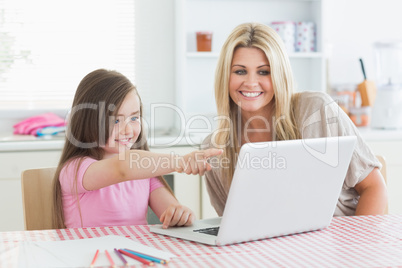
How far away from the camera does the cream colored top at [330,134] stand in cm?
171

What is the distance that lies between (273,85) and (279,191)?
0.70 m

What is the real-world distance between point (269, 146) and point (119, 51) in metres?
2.14

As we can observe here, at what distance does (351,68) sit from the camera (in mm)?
3264

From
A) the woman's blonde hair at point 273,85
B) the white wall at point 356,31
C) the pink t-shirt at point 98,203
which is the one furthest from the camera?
the white wall at point 356,31

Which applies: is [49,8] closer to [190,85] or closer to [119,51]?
[119,51]

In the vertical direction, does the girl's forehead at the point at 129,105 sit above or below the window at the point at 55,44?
below

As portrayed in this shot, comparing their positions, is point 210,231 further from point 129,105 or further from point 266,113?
point 266,113

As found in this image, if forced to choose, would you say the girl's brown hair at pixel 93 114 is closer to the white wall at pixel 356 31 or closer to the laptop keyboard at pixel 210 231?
the laptop keyboard at pixel 210 231

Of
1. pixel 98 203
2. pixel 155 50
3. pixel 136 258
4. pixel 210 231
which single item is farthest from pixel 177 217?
pixel 155 50

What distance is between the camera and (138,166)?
1397 millimetres

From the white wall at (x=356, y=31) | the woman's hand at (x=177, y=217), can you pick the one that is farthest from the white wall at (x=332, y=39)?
the woman's hand at (x=177, y=217)

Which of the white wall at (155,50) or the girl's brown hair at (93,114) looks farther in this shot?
the white wall at (155,50)

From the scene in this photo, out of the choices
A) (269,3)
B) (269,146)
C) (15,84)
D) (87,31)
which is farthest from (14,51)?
(269,146)

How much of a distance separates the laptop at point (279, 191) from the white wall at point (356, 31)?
2.12m
